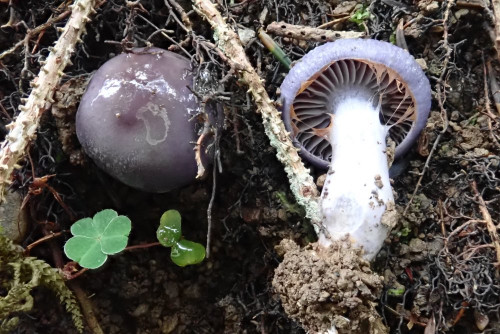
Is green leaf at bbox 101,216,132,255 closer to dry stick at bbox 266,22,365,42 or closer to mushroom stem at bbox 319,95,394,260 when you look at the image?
mushroom stem at bbox 319,95,394,260

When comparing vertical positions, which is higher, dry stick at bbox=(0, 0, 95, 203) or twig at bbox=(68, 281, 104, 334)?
dry stick at bbox=(0, 0, 95, 203)

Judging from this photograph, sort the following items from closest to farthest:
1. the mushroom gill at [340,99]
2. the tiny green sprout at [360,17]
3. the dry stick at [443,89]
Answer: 1. the mushroom gill at [340,99]
2. the dry stick at [443,89]
3. the tiny green sprout at [360,17]

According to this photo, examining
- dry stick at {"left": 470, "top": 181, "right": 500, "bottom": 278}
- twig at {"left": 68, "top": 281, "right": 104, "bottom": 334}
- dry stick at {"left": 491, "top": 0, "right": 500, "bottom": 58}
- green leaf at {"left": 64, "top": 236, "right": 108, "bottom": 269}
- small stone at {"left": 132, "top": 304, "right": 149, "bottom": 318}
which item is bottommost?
small stone at {"left": 132, "top": 304, "right": 149, "bottom": 318}

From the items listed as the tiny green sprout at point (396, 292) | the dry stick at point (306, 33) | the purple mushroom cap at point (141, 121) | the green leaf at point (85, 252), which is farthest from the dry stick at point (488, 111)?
the green leaf at point (85, 252)

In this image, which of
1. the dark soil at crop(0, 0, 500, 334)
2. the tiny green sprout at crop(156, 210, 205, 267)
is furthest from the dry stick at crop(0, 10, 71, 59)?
the tiny green sprout at crop(156, 210, 205, 267)

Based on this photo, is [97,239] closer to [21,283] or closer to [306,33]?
[21,283]

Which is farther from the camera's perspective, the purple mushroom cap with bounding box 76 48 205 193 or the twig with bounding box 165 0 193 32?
the twig with bounding box 165 0 193 32

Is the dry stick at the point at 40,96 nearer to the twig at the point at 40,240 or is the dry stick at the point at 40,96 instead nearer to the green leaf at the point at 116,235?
the twig at the point at 40,240
